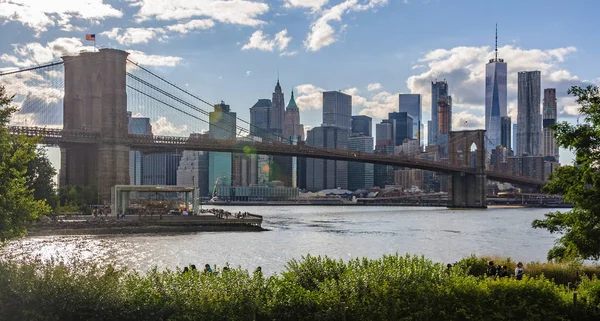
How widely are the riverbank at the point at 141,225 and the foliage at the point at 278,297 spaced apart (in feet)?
139

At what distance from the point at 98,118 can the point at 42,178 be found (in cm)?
2387

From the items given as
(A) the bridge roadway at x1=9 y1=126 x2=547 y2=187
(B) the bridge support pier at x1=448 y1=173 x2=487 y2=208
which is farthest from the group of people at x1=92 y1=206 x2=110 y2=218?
(B) the bridge support pier at x1=448 y1=173 x2=487 y2=208

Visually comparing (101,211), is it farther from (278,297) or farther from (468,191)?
(468,191)

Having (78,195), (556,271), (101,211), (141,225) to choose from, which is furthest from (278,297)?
(78,195)

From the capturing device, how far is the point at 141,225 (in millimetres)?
61281

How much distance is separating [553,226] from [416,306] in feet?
25.1

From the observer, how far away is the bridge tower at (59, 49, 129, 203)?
8188 centimetres

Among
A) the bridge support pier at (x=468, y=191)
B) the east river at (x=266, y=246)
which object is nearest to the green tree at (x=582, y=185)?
the east river at (x=266, y=246)

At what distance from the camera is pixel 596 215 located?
59.4 feet

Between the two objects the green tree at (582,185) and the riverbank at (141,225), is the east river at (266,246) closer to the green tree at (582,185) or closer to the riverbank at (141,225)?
the riverbank at (141,225)

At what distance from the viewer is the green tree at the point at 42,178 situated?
63375mm

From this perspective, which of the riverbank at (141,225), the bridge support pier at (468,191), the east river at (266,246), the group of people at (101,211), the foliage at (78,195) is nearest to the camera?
the east river at (266,246)

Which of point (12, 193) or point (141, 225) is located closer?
point (12, 193)

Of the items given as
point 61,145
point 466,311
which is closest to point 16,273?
point 466,311
